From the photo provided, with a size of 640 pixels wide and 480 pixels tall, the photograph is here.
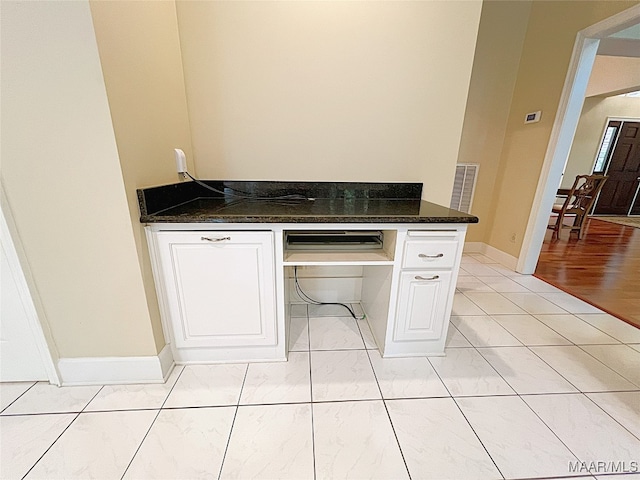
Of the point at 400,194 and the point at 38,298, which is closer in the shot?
the point at 38,298

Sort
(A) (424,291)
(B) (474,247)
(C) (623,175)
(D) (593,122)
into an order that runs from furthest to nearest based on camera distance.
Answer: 1. (C) (623,175)
2. (D) (593,122)
3. (B) (474,247)
4. (A) (424,291)

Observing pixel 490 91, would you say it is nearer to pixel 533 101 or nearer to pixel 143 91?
pixel 533 101

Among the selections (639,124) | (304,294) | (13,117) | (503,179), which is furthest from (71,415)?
(639,124)

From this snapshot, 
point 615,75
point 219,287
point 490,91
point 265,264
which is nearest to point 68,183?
point 219,287

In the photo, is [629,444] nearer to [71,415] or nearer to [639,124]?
[71,415]

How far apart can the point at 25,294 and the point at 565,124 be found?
4.02 metres

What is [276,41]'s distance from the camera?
5.17ft

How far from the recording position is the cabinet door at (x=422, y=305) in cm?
141

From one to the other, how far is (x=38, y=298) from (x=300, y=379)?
1308mm

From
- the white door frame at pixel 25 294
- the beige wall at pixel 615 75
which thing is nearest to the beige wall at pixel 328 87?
the white door frame at pixel 25 294

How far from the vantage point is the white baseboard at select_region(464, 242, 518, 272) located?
2.99m

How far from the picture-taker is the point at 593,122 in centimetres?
576

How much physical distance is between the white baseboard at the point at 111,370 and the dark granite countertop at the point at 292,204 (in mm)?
747

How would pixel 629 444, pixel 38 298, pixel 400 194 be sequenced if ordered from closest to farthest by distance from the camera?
pixel 629 444, pixel 38 298, pixel 400 194
